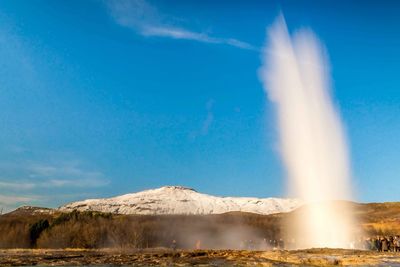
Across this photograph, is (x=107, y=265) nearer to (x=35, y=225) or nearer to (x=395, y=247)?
(x=395, y=247)

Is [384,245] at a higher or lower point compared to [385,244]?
lower

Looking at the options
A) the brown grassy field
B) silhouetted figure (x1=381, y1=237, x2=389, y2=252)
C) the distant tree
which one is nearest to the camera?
silhouetted figure (x1=381, y1=237, x2=389, y2=252)

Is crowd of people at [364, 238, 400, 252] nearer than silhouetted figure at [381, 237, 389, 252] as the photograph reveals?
No

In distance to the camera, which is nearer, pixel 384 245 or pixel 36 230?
pixel 384 245

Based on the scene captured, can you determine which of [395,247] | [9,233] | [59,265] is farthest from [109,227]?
[59,265]

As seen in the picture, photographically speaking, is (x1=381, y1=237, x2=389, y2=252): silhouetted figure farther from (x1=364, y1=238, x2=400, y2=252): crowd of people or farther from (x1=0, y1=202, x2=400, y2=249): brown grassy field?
(x1=0, y1=202, x2=400, y2=249): brown grassy field

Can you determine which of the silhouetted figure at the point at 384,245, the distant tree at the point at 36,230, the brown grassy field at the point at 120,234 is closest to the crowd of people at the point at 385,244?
the silhouetted figure at the point at 384,245

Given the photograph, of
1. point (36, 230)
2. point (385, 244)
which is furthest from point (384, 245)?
point (36, 230)

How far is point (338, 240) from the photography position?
3546 inches

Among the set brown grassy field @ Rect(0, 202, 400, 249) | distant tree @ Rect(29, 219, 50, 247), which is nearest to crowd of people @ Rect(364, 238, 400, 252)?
brown grassy field @ Rect(0, 202, 400, 249)

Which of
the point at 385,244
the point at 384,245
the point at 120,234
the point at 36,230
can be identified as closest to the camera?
the point at 384,245

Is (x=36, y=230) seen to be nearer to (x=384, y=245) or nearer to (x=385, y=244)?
(x=384, y=245)

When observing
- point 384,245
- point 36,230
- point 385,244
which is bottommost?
point 384,245

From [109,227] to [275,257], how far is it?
187 feet
